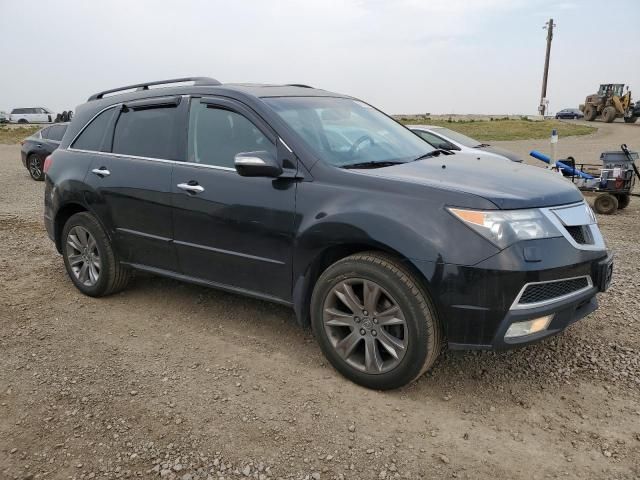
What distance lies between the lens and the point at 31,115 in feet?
167

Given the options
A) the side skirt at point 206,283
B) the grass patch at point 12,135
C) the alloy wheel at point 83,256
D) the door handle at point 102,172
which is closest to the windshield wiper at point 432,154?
the side skirt at point 206,283

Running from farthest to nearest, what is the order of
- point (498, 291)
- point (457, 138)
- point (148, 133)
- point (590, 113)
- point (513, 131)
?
point (590, 113) → point (513, 131) → point (457, 138) → point (148, 133) → point (498, 291)

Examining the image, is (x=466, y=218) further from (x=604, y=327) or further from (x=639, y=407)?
(x=604, y=327)

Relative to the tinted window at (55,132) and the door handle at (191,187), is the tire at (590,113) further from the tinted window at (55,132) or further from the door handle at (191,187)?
the door handle at (191,187)

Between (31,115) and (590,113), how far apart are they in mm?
48005

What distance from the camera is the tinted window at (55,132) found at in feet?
45.8

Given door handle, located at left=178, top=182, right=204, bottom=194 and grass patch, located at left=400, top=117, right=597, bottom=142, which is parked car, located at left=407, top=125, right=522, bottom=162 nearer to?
door handle, located at left=178, top=182, right=204, bottom=194

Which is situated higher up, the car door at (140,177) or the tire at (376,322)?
the car door at (140,177)

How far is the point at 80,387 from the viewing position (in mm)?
3340

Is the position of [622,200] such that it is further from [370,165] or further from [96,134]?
[96,134]

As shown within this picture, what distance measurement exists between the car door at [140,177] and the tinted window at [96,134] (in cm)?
3

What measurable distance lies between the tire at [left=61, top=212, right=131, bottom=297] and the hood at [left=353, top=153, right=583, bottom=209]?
2472mm

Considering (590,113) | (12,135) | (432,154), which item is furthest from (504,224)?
(590,113)

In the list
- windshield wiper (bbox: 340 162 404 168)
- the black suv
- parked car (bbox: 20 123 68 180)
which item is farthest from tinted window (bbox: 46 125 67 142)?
windshield wiper (bbox: 340 162 404 168)
